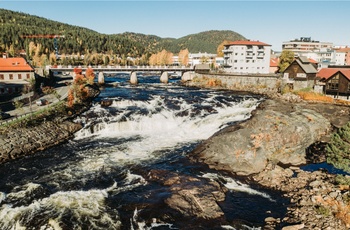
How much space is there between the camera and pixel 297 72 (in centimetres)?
9000

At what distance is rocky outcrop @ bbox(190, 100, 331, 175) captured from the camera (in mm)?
41500

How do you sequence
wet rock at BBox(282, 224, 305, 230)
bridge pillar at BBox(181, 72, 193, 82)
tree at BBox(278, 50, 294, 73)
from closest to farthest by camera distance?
wet rock at BBox(282, 224, 305, 230), tree at BBox(278, 50, 294, 73), bridge pillar at BBox(181, 72, 193, 82)

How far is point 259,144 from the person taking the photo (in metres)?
→ 44.1

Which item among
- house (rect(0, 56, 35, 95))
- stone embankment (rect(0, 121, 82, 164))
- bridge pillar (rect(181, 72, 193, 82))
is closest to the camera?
stone embankment (rect(0, 121, 82, 164))

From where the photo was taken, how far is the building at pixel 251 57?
427 feet

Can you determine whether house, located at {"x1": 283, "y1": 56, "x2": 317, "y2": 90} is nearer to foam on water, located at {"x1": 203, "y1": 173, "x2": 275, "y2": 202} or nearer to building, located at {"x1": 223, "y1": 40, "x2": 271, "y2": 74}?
building, located at {"x1": 223, "y1": 40, "x2": 271, "y2": 74}

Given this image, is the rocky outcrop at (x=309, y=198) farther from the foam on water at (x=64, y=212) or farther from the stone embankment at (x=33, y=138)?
the stone embankment at (x=33, y=138)

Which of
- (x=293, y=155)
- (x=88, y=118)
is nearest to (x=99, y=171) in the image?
(x=88, y=118)

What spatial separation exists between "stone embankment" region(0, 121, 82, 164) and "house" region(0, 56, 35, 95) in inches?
1307

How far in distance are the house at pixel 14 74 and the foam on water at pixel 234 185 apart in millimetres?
67711

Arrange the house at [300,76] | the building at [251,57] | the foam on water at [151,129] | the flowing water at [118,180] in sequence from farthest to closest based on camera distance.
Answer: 1. the building at [251,57]
2. the house at [300,76]
3. the foam on water at [151,129]
4. the flowing water at [118,180]

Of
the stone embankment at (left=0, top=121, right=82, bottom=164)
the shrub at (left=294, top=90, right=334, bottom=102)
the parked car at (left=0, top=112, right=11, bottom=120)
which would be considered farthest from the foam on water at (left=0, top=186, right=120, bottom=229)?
the shrub at (left=294, top=90, right=334, bottom=102)

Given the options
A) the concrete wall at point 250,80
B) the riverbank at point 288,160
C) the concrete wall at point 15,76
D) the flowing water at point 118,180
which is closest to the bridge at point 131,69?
the concrete wall at point 250,80

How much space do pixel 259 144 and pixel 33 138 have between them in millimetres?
39543
